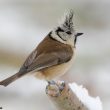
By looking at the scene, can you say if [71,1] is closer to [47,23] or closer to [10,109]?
[47,23]

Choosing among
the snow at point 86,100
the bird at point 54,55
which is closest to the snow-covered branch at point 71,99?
the snow at point 86,100

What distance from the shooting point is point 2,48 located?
451cm

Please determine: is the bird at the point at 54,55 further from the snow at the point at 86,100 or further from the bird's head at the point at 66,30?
the snow at the point at 86,100

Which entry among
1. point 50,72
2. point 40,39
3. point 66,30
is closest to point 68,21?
point 66,30

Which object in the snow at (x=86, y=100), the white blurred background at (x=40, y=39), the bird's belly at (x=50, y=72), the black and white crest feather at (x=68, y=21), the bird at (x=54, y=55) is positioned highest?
the black and white crest feather at (x=68, y=21)

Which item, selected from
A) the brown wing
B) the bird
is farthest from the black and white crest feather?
the brown wing

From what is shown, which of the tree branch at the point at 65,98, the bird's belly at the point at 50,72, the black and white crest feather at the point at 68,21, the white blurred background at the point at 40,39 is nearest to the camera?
the tree branch at the point at 65,98

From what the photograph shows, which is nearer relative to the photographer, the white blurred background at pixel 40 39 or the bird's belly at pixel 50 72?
the bird's belly at pixel 50 72

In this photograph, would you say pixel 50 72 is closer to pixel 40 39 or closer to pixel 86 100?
pixel 86 100

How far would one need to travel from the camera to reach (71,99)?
6.62ft

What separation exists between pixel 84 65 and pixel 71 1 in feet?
3.63

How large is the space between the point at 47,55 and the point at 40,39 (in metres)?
1.93

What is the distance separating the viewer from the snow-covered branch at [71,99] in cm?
200

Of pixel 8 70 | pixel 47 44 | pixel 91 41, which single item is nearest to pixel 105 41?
pixel 91 41
